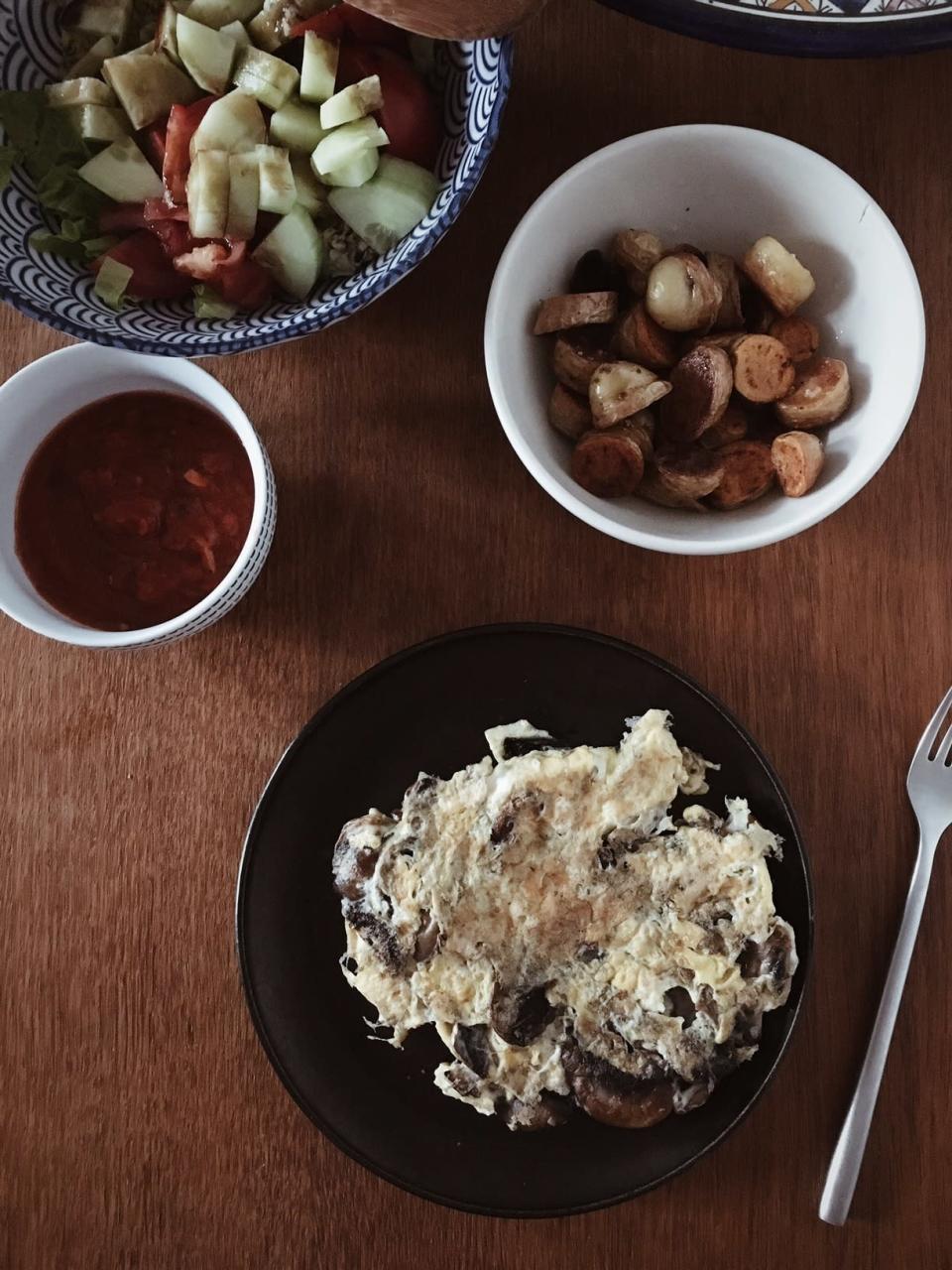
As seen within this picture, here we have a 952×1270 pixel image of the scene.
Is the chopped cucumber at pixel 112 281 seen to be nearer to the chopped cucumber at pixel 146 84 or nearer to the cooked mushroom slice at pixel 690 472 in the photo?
the chopped cucumber at pixel 146 84

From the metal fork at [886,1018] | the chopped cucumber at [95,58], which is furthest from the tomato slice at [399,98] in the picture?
the metal fork at [886,1018]

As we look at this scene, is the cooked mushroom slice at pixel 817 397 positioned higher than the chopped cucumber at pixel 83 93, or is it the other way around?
the chopped cucumber at pixel 83 93

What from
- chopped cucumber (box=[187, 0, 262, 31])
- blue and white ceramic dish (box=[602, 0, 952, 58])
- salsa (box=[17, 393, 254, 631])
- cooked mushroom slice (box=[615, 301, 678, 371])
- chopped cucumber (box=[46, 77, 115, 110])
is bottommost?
salsa (box=[17, 393, 254, 631])

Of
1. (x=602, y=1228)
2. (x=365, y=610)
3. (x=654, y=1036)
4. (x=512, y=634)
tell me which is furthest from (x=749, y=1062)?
(x=365, y=610)

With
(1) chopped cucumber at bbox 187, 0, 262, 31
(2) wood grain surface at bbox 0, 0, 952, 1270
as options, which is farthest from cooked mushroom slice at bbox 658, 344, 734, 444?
(1) chopped cucumber at bbox 187, 0, 262, 31

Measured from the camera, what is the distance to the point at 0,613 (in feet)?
3.79

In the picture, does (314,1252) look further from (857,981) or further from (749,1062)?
(857,981)

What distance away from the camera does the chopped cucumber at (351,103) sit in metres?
0.93

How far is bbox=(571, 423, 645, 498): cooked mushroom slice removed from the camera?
1008 millimetres

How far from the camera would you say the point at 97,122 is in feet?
3.17

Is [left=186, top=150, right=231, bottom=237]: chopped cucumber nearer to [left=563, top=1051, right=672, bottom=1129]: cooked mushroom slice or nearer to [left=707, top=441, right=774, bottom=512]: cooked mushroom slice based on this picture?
[left=707, top=441, right=774, bottom=512]: cooked mushroom slice

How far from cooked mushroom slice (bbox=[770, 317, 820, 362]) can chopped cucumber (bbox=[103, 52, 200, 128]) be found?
0.57 metres

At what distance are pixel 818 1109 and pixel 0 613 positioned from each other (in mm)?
961

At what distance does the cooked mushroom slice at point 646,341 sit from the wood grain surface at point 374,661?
17 cm
